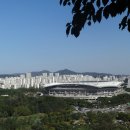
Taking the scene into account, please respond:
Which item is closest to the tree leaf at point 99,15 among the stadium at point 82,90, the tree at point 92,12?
the tree at point 92,12

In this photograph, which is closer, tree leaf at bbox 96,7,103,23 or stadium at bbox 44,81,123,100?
tree leaf at bbox 96,7,103,23

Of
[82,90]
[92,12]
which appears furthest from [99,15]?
[82,90]

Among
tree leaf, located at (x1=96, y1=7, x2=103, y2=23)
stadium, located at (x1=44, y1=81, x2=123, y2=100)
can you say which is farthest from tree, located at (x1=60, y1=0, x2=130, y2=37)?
stadium, located at (x1=44, y1=81, x2=123, y2=100)

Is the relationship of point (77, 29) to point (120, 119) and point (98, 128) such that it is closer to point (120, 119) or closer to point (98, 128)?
point (98, 128)

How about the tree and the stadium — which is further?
the stadium

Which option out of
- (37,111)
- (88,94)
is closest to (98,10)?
(37,111)

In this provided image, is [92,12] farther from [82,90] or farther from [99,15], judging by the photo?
[82,90]

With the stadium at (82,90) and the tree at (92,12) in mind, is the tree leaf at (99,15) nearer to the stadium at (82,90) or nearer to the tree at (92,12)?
the tree at (92,12)

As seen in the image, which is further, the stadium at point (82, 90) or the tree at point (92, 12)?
the stadium at point (82, 90)

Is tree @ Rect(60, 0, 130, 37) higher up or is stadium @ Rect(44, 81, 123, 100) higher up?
tree @ Rect(60, 0, 130, 37)

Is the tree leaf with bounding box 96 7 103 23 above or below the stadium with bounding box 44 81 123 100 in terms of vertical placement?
above

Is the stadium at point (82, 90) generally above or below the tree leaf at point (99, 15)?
below

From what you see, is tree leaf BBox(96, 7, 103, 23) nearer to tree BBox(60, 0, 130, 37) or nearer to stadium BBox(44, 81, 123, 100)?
tree BBox(60, 0, 130, 37)
